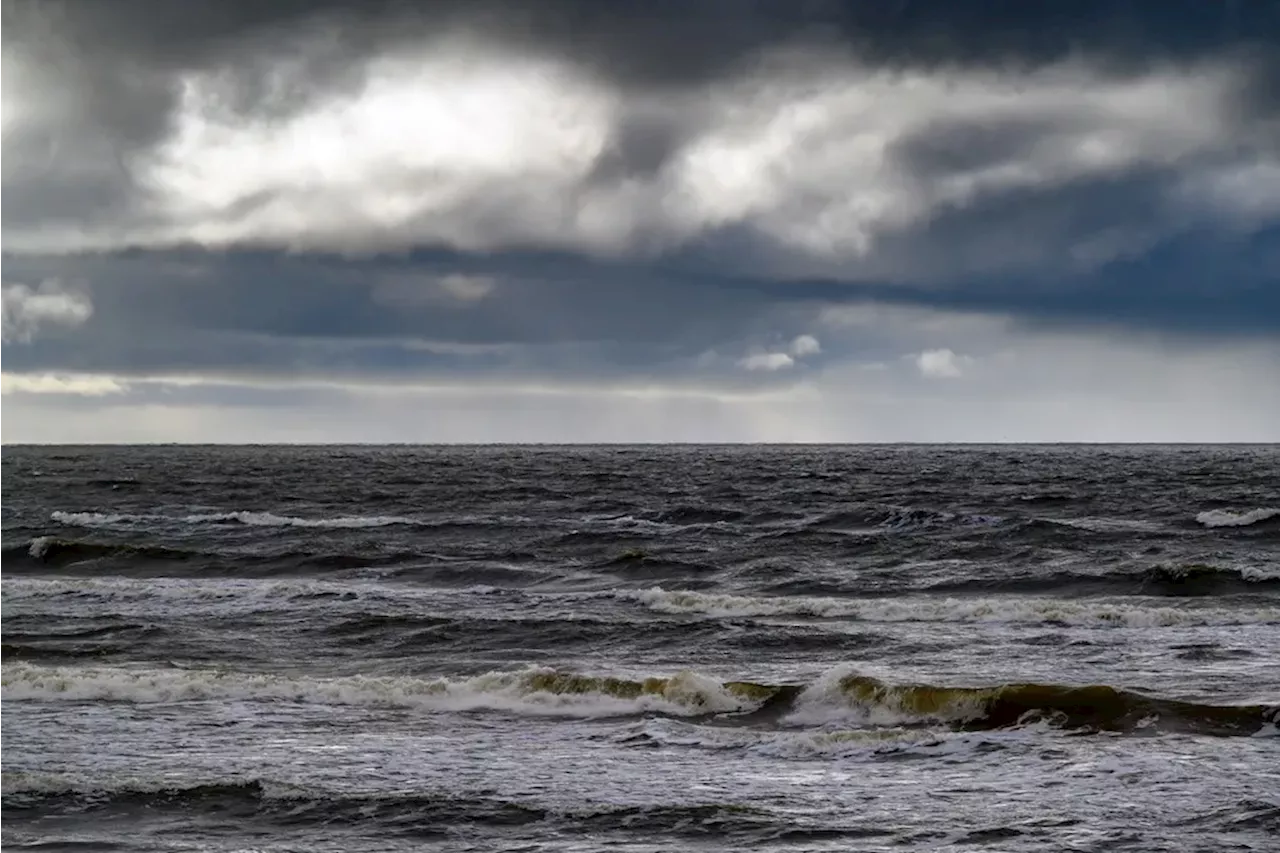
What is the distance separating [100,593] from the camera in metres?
33.2

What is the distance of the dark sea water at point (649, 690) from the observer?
12.7 m

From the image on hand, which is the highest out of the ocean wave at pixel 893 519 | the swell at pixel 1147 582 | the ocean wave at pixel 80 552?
the ocean wave at pixel 893 519

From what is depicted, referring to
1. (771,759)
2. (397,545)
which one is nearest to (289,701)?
(771,759)

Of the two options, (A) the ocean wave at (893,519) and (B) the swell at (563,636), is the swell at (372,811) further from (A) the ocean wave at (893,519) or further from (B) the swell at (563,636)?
(A) the ocean wave at (893,519)

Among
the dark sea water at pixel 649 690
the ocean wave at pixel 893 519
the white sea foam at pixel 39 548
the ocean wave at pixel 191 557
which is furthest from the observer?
the ocean wave at pixel 893 519

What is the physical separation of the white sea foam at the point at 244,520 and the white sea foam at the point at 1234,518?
98.9ft


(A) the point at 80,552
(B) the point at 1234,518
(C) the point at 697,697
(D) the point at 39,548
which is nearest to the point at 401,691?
(C) the point at 697,697

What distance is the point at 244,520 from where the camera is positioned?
56094 millimetres

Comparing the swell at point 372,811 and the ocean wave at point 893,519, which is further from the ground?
the ocean wave at point 893,519

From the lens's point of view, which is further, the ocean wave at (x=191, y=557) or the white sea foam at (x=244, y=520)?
the white sea foam at (x=244, y=520)

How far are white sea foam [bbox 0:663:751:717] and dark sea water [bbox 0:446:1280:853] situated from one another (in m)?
0.06

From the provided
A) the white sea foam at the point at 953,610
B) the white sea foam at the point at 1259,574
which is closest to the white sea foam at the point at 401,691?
the white sea foam at the point at 953,610

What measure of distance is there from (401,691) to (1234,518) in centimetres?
3842

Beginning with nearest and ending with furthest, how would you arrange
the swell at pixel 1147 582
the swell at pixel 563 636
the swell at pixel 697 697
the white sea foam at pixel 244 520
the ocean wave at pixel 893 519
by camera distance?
the swell at pixel 697 697
the swell at pixel 563 636
the swell at pixel 1147 582
the ocean wave at pixel 893 519
the white sea foam at pixel 244 520
